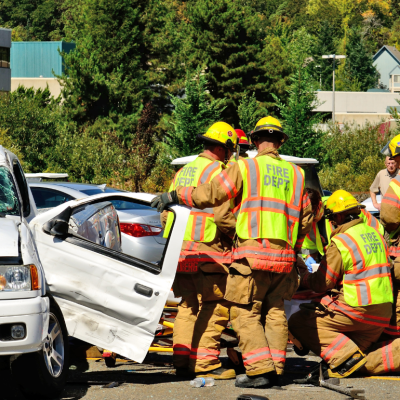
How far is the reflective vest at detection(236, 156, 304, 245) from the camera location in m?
5.52

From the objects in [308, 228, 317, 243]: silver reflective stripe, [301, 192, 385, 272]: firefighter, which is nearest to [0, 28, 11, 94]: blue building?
[301, 192, 385, 272]: firefighter

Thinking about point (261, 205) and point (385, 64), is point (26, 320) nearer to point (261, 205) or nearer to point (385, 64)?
point (261, 205)

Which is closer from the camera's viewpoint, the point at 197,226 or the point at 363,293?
the point at 363,293

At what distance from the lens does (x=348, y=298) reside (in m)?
5.75

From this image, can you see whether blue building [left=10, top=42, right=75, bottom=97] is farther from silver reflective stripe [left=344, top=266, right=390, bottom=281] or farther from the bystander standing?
silver reflective stripe [left=344, top=266, right=390, bottom=281]

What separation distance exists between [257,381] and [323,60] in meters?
80.7

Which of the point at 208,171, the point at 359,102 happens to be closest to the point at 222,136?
the point at 208,171

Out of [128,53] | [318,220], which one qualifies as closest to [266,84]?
[128,53]

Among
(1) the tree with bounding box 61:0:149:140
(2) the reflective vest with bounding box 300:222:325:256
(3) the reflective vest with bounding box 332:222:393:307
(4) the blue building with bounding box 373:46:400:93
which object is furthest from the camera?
(4) the blue building with bounding box 373:46:400:93

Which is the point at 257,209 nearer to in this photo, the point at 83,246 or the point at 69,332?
the point at 83,246

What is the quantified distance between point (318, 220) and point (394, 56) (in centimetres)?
8710

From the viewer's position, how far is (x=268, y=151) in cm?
575

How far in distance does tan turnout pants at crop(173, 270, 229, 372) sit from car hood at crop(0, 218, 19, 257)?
1.54m

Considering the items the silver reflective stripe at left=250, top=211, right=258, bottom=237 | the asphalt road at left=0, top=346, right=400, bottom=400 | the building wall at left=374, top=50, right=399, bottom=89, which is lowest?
the asphalt road at left=0, top=346, right=400, bottom=400
